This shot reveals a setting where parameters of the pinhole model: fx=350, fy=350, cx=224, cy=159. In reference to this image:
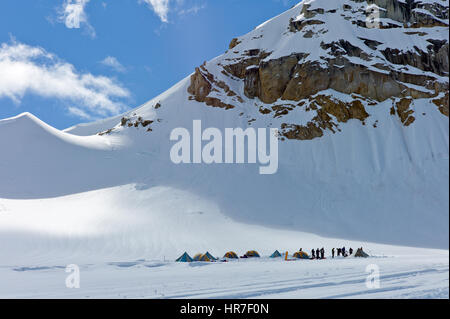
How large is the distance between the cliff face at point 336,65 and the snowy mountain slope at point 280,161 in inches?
7.6

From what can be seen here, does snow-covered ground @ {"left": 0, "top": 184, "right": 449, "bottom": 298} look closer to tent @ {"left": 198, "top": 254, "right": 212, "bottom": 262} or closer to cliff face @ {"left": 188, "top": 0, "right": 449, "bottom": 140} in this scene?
tent @ {"left": 198, "top": 254, "right": 212, "bottom": 262}

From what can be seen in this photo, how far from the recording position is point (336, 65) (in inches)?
1811

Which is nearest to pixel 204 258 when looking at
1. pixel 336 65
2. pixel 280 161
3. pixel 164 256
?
pixel 164 256

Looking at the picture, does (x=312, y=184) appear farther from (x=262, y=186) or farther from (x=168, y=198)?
(x=168, y=198)

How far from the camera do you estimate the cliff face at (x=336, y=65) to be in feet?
140

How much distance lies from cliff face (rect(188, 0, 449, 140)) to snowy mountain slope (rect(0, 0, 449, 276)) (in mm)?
Result: 194

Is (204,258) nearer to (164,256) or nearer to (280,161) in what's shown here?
(164,256)

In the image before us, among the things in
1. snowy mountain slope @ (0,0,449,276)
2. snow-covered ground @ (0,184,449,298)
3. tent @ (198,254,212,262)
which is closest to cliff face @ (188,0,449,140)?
snowy mountain slope @ (0,0,449,276)

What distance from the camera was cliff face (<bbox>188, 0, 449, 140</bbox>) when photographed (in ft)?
140

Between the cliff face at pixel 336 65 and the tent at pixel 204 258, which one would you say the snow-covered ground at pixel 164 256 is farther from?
the cliff face at pixel 336 65

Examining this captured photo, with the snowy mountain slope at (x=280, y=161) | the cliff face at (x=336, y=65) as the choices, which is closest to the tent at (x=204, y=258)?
the snowy mountain slope at (x=280, y=161)

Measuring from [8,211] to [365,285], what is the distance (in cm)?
2740

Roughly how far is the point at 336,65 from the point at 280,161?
677 inches
